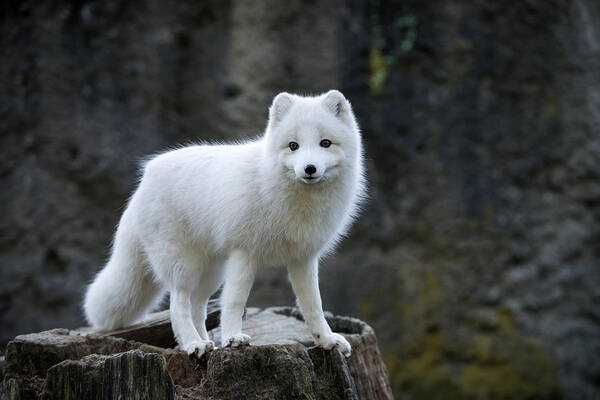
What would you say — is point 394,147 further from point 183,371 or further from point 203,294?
point 183,371

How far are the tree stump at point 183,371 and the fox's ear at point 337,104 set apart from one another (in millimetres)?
1281

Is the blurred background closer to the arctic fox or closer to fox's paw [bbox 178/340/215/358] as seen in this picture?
the arctic fox

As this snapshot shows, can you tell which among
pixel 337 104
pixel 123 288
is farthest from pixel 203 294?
pixel 337 104

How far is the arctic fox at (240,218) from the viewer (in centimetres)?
361

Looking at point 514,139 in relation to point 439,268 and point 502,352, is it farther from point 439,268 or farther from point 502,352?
point 502,352

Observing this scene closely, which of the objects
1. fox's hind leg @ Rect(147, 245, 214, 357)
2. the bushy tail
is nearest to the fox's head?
fox's hind leg @ Rect(147, 245, 214, 357)

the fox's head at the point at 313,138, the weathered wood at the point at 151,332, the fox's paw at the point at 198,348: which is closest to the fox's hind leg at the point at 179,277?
the fox's paw at the point at 198,348

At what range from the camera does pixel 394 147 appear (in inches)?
296

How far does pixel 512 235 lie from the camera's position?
24.5 ft

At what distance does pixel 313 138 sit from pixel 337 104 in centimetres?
31

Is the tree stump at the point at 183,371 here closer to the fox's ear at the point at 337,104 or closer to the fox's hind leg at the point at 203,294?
the fox's hind leg at the point at 203,294

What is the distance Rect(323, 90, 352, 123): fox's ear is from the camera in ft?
12.2

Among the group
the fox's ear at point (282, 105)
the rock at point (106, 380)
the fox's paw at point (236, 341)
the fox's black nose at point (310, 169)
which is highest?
the fox's ear at point (282, 105)

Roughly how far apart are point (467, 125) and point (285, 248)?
14.4ft
